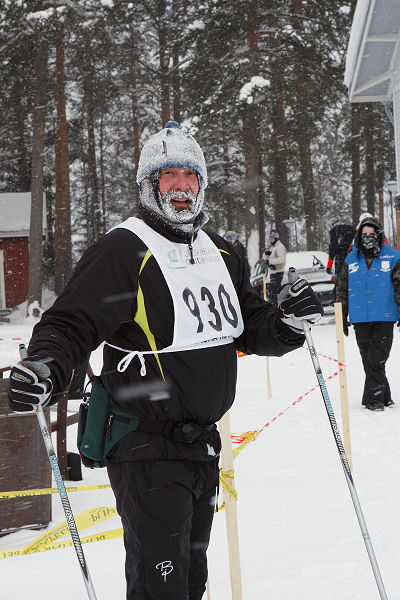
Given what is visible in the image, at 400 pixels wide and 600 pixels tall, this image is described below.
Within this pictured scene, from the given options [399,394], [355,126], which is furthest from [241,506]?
[355,126]

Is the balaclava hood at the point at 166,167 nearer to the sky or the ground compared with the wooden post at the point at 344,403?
nearer to the sky

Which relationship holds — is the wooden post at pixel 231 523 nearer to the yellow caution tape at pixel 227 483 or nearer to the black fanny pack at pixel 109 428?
the yellow caution tape at pixel 227 483

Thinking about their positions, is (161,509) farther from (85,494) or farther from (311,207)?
(311,207)

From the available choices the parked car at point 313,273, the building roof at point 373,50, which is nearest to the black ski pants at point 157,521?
the parked car at point 313,273

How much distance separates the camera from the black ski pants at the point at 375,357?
25.6 ft

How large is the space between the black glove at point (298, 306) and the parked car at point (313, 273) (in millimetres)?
12155

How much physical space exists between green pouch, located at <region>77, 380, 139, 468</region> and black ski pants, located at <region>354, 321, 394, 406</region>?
578 centimetres

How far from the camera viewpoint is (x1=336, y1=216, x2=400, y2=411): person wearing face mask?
780 centimetres

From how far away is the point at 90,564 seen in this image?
13.4 feet

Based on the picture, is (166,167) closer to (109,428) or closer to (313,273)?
(109,428)

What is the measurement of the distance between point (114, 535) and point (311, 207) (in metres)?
31.0

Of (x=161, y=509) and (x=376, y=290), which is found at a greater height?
(x=376, y=290)

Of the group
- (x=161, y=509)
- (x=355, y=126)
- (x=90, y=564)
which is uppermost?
(x=355, y=126)

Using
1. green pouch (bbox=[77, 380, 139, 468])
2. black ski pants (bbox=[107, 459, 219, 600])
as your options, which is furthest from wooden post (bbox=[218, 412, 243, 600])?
green pouch (bbox=[77, 380, 139, 468])
